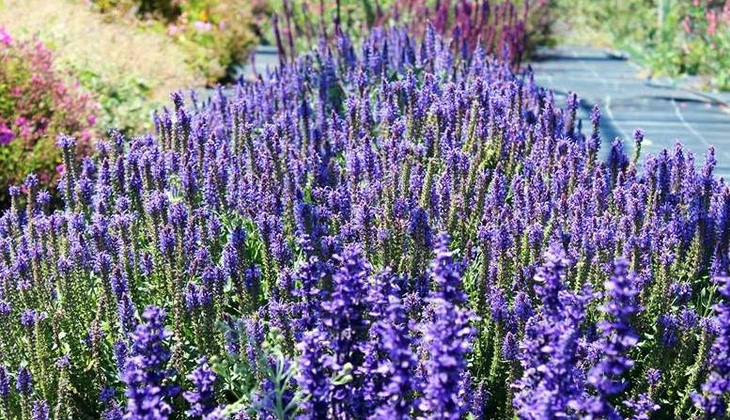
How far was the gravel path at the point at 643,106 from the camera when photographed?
9055 millimetres

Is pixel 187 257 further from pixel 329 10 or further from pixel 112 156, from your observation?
pixel 329 10

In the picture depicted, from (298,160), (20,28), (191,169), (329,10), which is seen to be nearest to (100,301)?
(191,169)

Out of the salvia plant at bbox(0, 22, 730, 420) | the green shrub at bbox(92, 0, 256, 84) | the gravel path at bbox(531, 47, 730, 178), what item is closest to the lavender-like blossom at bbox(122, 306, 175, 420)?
the salvia plant at bbox(0, 22, 730, 420)

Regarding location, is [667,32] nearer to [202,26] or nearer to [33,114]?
[202,26]

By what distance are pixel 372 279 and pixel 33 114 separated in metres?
5.34

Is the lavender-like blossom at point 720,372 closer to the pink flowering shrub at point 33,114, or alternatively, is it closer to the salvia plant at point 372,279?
the salvia plant at point 372,279

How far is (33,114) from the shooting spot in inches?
317

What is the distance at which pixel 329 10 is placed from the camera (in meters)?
17.3

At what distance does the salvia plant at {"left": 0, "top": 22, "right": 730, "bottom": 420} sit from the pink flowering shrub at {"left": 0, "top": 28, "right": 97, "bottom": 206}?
1.48 m

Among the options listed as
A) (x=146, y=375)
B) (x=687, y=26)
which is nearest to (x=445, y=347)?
(x=146, y=375)

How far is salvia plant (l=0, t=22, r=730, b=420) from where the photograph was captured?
Answer: 9.50 ft

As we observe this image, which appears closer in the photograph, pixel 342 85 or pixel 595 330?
pixel 595 330

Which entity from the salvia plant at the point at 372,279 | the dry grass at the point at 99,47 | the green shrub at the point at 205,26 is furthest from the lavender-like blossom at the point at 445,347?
the green shrub at the point at 205,26

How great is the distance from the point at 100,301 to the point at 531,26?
40.2 feet
